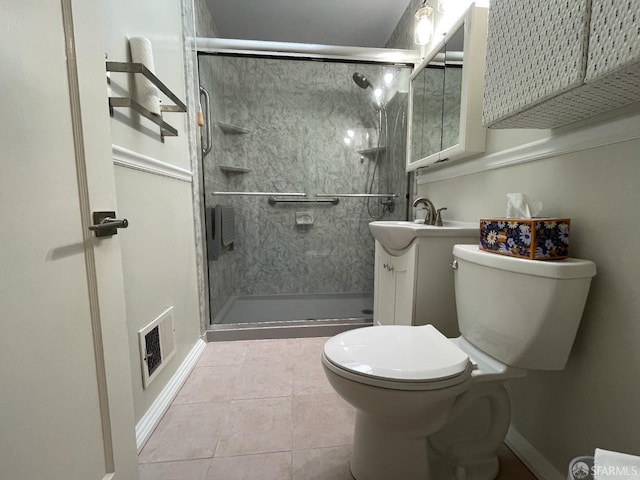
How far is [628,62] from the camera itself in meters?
0.47

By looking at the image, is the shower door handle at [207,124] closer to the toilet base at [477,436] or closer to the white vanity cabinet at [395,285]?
the white vanity cabinet at [395,285]

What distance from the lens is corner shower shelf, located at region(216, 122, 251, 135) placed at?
2289 mm

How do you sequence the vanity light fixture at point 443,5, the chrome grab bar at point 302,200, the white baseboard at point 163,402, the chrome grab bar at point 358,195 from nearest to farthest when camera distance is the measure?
the white baseboard at point 163,402 → the vanity light fixture at point 443,5 → the chrome grab bar at point 358,195 → the chrome grab bar at point 302,200

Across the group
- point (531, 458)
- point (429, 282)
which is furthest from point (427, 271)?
point (531, 458)

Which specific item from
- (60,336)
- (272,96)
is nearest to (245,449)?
(60,336)

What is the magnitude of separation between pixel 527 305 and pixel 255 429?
1.07 metres

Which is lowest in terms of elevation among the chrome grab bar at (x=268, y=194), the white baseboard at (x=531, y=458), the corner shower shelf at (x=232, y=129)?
the white baseboard at (x=531, y=458)

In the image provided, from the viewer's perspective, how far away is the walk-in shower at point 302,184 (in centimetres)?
228

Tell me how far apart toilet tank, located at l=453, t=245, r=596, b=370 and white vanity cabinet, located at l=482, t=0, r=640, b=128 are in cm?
39

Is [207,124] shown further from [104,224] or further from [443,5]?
[443,5]

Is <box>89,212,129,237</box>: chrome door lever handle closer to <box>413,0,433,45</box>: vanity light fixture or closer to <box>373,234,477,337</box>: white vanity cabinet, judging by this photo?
<box>373,234,477,337</box>: white vanity cabinet

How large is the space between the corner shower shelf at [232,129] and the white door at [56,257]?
1657mm

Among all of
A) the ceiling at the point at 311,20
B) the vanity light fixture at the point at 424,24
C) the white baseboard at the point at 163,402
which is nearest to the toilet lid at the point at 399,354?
the white baseboard at the point at 163,402

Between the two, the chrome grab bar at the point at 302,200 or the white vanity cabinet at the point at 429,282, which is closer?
the white vanity cabinet at the point at 429,282
